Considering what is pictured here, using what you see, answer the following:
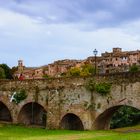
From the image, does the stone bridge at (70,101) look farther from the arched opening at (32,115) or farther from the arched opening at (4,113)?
the arched opening at (4,113)

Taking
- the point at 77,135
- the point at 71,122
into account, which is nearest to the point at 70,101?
the point at 71,122

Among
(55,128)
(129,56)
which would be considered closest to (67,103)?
(55,128)

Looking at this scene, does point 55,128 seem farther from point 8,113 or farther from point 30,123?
point 8,113

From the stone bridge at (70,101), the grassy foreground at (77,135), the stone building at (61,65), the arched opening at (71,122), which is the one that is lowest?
the grassy foreground at (77,135)

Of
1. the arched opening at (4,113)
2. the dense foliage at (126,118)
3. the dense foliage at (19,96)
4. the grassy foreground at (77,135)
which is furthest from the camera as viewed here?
the arched opening at (4,113)

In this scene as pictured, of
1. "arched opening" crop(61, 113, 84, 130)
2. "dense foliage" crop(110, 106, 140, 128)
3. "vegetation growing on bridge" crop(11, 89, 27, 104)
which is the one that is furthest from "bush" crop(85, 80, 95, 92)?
"dense foliage" crop(110, 106, 140, 128)

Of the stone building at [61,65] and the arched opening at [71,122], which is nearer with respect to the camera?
the arched opening at [71,122]

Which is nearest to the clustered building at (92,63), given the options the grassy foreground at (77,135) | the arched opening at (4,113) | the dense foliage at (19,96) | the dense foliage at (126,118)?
the arched opening at (4,113)

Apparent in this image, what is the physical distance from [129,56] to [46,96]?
265 ft

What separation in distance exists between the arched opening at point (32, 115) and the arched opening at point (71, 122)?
355cm

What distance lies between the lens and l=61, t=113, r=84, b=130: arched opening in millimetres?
37906

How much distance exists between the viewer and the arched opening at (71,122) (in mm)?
37906

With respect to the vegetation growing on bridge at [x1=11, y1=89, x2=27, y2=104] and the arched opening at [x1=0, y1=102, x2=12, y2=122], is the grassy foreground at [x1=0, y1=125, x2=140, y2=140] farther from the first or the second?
the arched opening at [x1=0, y1=102, x2=12, y2=122]

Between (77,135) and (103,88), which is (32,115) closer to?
(103,88)
